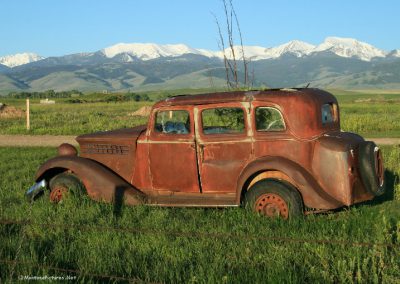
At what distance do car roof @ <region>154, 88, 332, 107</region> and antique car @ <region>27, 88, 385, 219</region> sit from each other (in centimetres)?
1

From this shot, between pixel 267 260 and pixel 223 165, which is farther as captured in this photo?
pixel 223 165

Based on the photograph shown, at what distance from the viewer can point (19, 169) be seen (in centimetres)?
1257

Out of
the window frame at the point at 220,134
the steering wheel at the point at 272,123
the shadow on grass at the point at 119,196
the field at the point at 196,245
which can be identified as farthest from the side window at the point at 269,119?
the shadow on grass at the point at 119,196

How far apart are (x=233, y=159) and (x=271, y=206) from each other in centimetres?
91

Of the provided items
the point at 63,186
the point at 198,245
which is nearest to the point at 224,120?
the point at 63,186

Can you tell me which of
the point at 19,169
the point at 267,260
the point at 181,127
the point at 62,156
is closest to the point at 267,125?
the point at 181,127

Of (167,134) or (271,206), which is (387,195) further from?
(167,134)

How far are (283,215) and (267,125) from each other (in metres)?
1.32

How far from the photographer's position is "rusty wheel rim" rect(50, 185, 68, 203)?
812cm

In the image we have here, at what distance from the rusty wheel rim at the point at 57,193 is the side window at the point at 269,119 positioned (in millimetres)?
3197

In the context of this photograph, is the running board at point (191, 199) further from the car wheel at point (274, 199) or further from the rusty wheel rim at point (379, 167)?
the rusty wheel rim at point (379, 167)

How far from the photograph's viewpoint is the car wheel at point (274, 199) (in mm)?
6680

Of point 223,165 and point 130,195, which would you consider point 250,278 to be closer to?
point 223,165

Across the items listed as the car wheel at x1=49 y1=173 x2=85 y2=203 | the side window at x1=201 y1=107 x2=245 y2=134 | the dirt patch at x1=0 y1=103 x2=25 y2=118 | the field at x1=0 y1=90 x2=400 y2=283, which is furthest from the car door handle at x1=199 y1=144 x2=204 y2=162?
the dirt patch at x1=0 y1=103 x2=25 y2=118
